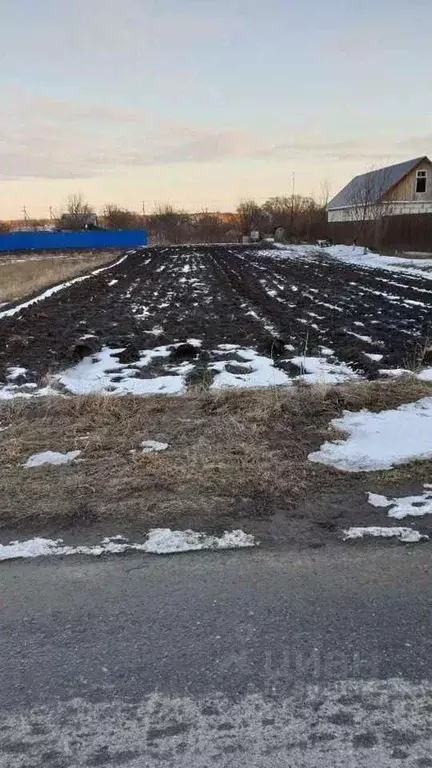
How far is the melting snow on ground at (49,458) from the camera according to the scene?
4.84 metres

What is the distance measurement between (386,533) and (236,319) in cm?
983

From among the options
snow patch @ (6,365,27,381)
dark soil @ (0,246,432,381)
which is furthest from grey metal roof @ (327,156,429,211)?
snow patch @ (6,365,27,381)

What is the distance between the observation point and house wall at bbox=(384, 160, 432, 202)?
5444 cm

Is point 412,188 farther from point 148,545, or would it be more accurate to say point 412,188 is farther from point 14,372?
point 148,545

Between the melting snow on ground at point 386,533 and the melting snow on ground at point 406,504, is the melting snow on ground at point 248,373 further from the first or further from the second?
the melting snow on ground at point 386,533

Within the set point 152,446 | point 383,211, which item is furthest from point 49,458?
point 383,211

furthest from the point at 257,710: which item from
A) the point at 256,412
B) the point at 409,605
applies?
the point at 256,412

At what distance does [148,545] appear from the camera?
354 cm

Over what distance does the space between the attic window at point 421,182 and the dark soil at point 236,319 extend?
37250 mm

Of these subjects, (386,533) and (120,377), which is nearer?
(386,533)

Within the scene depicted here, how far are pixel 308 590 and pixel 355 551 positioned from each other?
521 mm

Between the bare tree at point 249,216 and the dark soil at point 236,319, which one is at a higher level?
the bare tree at point 249,216

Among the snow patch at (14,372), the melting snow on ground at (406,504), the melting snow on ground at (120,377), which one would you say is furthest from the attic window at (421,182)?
the melting snow on ground at (406,504)

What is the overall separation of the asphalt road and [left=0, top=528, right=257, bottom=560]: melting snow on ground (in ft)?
0.33
